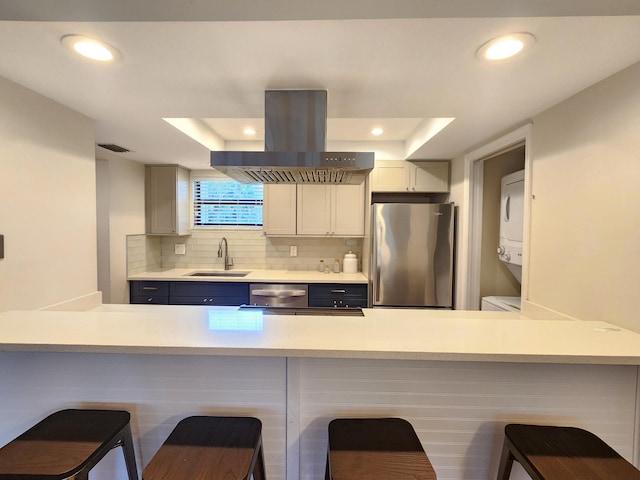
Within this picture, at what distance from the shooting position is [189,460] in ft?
2.94

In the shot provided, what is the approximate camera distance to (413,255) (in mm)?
2762

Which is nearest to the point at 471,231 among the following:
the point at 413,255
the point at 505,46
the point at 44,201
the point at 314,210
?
the point at 413,255

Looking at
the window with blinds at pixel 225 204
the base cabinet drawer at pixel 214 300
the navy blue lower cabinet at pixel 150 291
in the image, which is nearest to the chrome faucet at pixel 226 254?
the window with blinds at pixel 225 204

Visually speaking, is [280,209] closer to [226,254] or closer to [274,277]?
[274,277]

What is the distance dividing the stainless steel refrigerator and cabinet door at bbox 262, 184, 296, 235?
37.1 inches

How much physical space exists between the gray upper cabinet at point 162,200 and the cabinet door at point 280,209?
1.04m

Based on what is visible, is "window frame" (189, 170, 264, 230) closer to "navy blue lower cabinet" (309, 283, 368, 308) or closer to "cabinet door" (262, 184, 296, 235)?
"cabinet door" (262, 184, 296, 235)

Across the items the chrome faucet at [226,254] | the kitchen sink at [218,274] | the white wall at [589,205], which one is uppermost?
the white wall at [589,205]

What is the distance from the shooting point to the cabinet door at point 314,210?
315 centimetres

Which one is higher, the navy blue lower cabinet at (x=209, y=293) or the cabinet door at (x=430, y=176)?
the cabinet door at (x=430, y=176)

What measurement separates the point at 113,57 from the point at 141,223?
240 centimetres

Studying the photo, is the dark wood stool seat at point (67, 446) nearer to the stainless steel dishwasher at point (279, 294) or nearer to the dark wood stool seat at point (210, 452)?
the dark wood stool seat at point (210, 452)

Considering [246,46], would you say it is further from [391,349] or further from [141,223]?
[141,223]

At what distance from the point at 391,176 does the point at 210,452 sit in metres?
2.66
